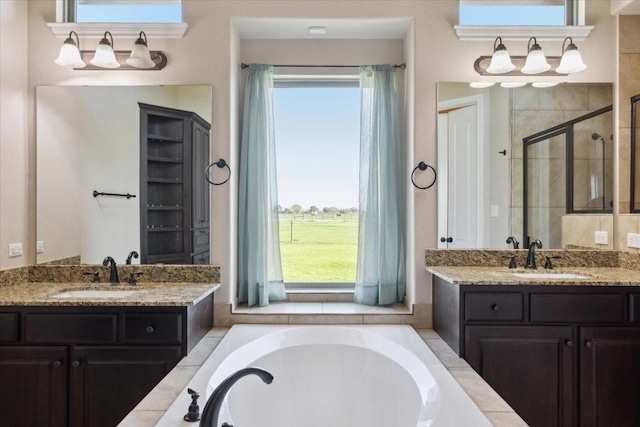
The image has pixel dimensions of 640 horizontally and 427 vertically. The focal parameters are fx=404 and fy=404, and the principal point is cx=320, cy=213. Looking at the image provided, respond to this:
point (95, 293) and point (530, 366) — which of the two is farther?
point (95, 293)

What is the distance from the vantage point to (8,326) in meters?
2.11

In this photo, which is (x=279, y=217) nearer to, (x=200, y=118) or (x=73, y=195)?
(x=200, y=118)

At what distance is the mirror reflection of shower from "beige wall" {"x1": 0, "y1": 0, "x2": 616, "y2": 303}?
1.36 ft

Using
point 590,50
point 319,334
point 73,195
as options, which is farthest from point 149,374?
point 590,50

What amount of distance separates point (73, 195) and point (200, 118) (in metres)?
0.98

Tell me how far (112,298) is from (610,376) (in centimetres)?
272

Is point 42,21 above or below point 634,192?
above

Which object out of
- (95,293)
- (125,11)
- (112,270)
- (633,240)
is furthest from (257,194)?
(633,240)

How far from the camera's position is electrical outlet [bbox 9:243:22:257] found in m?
2.52

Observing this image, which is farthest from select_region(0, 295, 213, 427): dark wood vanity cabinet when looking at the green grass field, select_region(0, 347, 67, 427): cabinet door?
the green grass field

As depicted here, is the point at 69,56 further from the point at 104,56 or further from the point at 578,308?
the point at 578,308

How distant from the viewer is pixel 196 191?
266cm

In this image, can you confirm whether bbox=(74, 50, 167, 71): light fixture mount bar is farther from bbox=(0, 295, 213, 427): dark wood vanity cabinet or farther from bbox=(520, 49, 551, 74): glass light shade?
bbox=(520, 49, 551, 74): glass light shade

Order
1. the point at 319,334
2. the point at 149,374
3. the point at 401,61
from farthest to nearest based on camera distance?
the point at 401,61
the point at 319,334
the point at 149,374
